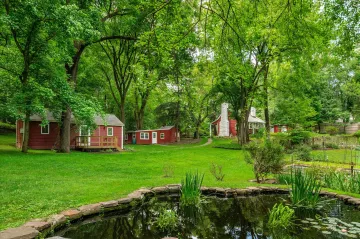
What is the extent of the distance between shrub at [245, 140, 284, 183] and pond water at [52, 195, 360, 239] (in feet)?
6.70

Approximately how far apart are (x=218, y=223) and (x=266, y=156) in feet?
12.5

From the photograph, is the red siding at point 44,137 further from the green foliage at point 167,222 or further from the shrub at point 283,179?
the green foliage at point 167,222

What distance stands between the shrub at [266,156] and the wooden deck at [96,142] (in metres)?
Result: 14.0

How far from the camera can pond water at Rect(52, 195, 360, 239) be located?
13.9 ft

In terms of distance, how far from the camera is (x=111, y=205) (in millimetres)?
5410

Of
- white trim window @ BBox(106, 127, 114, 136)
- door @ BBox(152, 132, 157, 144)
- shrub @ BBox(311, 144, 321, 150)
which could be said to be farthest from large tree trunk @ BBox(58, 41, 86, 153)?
shrub @ BBox(311, 144, 321, 150)

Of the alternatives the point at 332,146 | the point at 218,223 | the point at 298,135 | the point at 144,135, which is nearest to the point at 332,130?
the point at 332,146

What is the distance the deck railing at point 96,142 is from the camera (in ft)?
63.6

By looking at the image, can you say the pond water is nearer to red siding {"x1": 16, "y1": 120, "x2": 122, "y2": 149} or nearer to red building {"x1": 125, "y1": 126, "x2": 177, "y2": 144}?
red siding {"x1": 16, "y1": 120, "x2": 122, "y2": 149}

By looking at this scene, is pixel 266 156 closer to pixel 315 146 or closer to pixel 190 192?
pixel 190 192

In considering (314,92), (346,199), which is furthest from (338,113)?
(346,199)

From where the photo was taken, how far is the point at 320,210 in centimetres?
542

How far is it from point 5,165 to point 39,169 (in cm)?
156

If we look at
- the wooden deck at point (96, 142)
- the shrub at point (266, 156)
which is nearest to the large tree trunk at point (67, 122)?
the wooden deck at point (96, 142)
